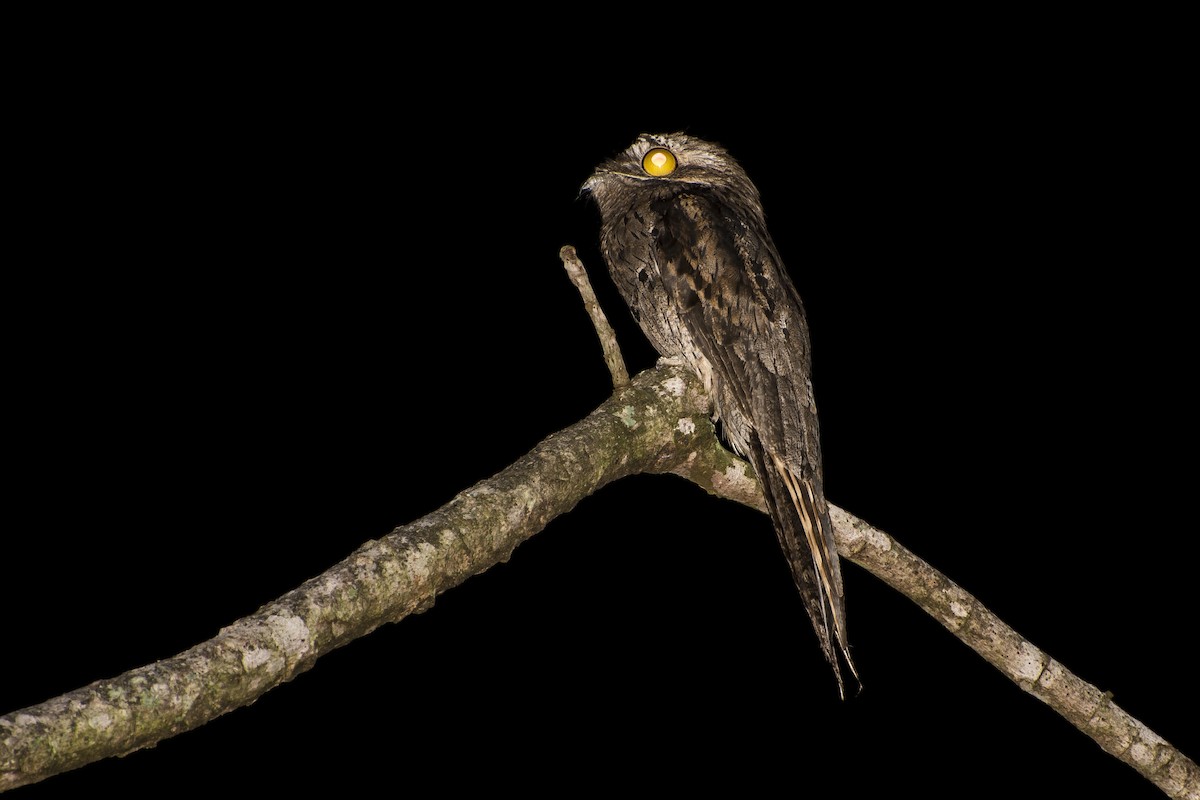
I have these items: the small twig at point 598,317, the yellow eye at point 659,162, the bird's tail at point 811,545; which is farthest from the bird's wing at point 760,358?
the small twig at point 598,317

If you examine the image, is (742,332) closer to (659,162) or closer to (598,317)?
(598,317)

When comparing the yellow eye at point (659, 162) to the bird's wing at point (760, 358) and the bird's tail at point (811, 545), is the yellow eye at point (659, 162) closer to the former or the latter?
the bird's wing at point (760, 358)

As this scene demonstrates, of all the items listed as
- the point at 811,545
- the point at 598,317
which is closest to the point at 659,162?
the point at 598,317

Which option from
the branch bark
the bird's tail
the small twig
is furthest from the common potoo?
the small twig

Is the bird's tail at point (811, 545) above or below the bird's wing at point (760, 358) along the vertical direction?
below

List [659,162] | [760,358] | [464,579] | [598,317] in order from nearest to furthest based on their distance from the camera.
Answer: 1. [464,579]
2. [598,317]
3. [760,358]
4. [659,162]

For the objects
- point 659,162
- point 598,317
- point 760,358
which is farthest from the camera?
point 659,162

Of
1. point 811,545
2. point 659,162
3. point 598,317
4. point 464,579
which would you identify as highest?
point 659,162

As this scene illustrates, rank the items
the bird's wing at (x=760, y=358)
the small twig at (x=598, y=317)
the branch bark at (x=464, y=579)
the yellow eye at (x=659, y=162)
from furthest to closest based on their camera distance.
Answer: the yellow eye at (x=659, y=162) → the bird's wing at (x=760, y=358) → the small twig at (x=598, y=317) → the branch bark at (x=464, y=579)
